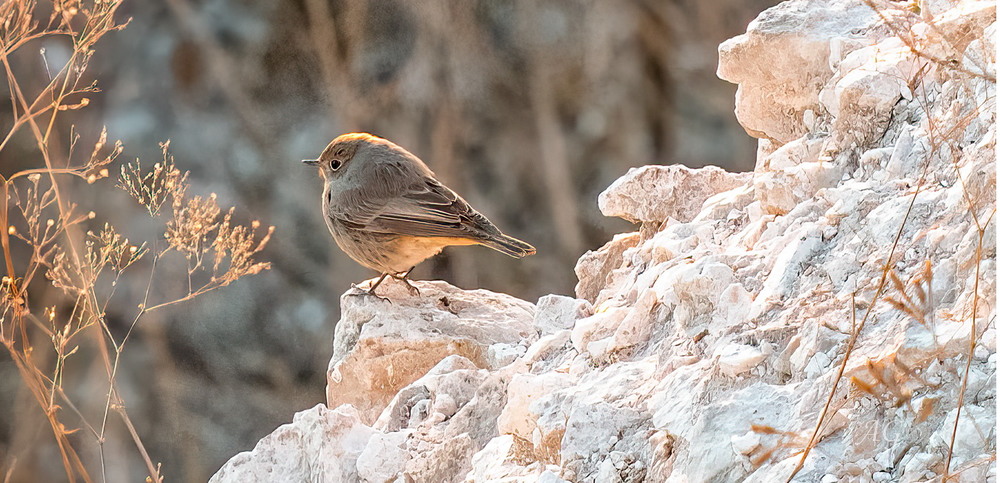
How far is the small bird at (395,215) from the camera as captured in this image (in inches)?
161

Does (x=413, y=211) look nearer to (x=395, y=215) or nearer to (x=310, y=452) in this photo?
(x=395, y=215)

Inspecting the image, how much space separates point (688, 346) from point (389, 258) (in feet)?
6.87

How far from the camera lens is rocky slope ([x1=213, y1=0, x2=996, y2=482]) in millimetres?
1706

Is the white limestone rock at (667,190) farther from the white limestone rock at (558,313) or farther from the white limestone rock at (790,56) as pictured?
the white limestone rock at (558,313)

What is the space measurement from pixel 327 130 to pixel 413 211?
3439mm

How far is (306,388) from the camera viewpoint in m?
7.04

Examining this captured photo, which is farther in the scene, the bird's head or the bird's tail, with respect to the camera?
the bird's head

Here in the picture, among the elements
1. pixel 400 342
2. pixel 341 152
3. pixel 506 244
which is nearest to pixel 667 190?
pixel 400 342

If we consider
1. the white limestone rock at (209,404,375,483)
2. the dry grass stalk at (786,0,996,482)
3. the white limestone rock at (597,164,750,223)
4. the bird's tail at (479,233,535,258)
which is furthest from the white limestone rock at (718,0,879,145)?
the white limestone rock at (209,404,375,483)

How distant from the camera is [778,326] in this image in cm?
199

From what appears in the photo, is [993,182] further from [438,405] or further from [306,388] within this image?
[306,388]

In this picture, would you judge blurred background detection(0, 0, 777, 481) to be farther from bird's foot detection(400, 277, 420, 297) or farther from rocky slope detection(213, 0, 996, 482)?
rocky slope detection(213, 0, 996, 482)

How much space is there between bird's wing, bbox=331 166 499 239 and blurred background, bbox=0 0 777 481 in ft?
9.44

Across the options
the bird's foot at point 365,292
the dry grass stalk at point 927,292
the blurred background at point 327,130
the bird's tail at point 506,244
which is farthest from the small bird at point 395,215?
the blurred background at point 327,130
